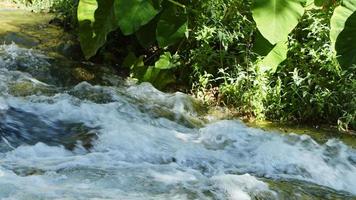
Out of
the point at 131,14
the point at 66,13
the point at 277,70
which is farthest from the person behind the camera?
the point at 66,13

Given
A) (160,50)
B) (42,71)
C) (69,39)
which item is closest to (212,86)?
(160,50)

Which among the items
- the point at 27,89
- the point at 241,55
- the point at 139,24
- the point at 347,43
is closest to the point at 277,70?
the point at 241,55

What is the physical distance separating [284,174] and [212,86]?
Result: 1815 millimetres

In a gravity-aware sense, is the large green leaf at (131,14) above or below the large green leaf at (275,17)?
below

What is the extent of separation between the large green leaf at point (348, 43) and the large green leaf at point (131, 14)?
1802 millimetres

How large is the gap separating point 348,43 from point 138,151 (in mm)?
1413

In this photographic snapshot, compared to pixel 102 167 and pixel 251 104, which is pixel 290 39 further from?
pixel 102 167

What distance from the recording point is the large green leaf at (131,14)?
4758 mm

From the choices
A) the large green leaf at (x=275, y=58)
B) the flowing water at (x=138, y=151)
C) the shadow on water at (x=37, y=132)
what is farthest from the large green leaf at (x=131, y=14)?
the shadow on water at (x=37, y=132)

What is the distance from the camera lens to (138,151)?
11.5 ft

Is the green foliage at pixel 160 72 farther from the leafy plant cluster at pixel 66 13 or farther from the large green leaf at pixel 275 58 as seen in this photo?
the leafy plant cluster at pixel 66 13

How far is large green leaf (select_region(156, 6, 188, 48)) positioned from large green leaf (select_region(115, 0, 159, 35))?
1.06 feet

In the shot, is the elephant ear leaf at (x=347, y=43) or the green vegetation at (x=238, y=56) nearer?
the elephant ear leaf at (x=347, y=43)

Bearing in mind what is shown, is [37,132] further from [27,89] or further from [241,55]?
[241,55]
